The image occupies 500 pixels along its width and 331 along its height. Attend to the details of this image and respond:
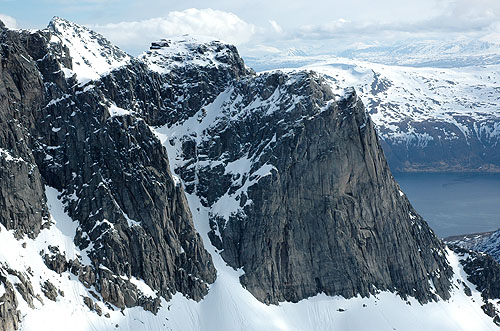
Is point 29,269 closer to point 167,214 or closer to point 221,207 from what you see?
point 167,214

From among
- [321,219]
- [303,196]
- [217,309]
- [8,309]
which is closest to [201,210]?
[303,196]

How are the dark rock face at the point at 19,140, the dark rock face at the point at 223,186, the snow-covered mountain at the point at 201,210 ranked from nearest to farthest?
the dark rock face at the point at 19,140
the snow-covered mountain at the point at 201,210
the dark rock face at the point at 223,186

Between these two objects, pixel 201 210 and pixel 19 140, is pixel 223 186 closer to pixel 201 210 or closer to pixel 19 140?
pixel 201 210

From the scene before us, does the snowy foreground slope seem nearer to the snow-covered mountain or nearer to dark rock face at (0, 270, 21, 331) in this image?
the snow-covered mountain

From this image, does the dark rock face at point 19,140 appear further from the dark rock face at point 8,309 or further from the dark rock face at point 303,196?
the dark rock face at point 303,196

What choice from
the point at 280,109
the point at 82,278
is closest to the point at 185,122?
the point at 280,109

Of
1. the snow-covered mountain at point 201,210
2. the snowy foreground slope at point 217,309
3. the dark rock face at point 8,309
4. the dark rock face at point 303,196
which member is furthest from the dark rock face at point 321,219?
the dark rock face at point 8,309
